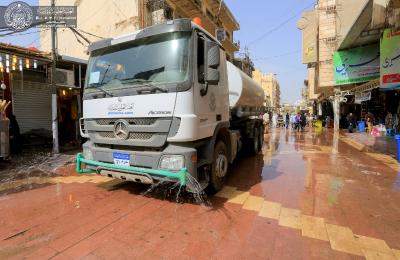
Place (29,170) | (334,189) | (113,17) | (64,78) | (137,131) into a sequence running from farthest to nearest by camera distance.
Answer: (113,17) → (64,78) → (29,170) → (334,189) → (137,131)

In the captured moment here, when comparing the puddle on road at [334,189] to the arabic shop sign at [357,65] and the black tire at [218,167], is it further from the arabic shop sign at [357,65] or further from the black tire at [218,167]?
the arabic shop sign at [357,65]

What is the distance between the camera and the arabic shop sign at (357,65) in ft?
56.4

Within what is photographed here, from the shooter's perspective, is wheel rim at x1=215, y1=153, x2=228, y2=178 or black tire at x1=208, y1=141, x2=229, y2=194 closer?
black tire at x1=208, y1=141, x2=229, y2=194

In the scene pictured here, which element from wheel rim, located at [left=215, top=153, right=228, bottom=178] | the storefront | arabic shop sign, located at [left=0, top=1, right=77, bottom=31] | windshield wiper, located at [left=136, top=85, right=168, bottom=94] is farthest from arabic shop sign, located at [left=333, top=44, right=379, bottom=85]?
windshield wiper, located at [left=136, top=85, right=168, bottom=94]

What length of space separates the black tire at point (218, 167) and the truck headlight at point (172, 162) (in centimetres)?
100

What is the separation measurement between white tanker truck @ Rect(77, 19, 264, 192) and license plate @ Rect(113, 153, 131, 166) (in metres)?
0.02

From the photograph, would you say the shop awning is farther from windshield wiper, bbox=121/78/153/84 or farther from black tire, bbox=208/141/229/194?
windshield wiper, bbox=121/78/153/84

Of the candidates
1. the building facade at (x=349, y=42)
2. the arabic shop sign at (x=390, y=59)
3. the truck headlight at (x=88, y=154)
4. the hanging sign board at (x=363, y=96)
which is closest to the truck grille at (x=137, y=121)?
the truck headlight at (x=88, y=154)

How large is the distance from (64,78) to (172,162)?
8.18 m

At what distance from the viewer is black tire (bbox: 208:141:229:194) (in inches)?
190

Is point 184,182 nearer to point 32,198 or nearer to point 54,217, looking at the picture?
point 54,217

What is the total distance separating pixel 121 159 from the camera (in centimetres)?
431

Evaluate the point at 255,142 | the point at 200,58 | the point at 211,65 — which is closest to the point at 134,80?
the point at 200,58

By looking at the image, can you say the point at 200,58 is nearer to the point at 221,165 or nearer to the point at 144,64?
the point at 144,64
